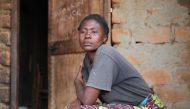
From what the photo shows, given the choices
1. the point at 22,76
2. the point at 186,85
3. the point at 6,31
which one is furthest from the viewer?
the point at 22,76

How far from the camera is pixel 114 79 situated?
2.50m

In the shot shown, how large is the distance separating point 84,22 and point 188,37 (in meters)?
1.88

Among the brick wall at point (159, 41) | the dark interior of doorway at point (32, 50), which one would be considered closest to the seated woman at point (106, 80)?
the brick wall at point (159, 41)

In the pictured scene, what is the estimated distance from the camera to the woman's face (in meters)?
2.58

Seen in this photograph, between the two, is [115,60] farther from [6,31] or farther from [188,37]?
[6,31]

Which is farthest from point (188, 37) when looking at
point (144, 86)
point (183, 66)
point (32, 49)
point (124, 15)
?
point (32, 49)

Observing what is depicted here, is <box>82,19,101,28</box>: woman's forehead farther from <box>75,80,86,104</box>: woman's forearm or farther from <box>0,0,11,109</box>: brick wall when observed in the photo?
<box>0,0,11,109</box>: brick wall

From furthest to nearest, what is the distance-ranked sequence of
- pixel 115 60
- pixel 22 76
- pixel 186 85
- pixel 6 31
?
pixel 22 76, pixel 6 31, pixel 186 85, pixel 115 60

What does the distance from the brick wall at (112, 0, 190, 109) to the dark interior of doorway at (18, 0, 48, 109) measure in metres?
3.42

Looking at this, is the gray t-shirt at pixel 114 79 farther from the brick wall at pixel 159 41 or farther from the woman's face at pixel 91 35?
the brick wall at pixel 159 41

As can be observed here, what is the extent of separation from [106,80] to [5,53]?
8.93ft

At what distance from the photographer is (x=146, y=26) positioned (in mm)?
4250

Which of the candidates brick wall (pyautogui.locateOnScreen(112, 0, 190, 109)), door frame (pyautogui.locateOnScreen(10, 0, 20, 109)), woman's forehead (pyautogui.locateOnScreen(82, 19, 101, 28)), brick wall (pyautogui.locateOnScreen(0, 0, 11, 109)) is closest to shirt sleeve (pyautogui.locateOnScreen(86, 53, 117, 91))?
woman's forehead (pyautogui.locateOnScreen(82, 19, 101, 28))

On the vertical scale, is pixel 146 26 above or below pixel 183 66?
above
